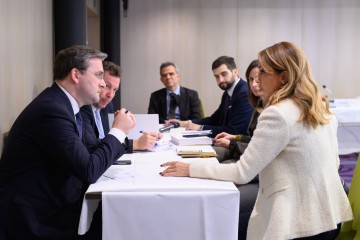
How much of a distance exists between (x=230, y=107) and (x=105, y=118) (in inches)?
44.9

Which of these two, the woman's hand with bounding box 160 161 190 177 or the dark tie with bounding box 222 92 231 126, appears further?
the dark tie with bounding box 222 92 231 126

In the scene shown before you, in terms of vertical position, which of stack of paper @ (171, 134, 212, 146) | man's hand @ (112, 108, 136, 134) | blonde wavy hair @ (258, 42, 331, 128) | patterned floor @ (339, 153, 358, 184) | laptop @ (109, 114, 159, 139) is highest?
blonde wavy hair @ (258, 42, 331, 128)

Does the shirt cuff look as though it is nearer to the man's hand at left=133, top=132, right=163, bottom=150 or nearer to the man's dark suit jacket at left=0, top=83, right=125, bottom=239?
the man's dark suit jacket at left=0, top=83, right=125, bottom=239

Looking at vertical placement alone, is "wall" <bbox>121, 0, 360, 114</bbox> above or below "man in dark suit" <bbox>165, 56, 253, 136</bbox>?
above

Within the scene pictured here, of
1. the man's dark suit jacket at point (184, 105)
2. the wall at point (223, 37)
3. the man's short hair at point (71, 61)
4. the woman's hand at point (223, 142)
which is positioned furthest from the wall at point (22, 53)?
the wall at point (223, 37)

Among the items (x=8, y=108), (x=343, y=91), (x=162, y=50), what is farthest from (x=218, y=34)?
(x=8, y=108)

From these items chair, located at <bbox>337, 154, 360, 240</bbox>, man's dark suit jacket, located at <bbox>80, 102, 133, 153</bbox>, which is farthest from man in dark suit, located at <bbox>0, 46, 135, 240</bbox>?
chair, located at <bbox>337, 154, 360, 240</bbox>

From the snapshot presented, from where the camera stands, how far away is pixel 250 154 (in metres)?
1.77

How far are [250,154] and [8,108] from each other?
1.53m

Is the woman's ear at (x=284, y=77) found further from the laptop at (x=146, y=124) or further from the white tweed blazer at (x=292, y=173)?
the laptop at (x=146, y=124)

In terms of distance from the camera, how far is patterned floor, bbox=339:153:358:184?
487cm

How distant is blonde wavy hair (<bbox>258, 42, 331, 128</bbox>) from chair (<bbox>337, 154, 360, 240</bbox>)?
36 cm

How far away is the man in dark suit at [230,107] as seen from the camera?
378 centimetres

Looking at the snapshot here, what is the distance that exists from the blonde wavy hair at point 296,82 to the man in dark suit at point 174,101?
11.3 ft
